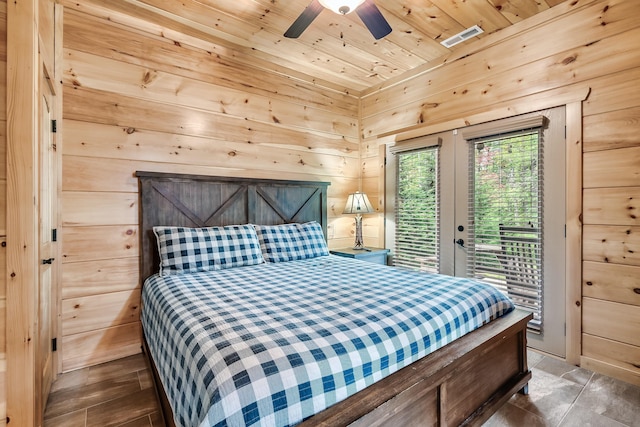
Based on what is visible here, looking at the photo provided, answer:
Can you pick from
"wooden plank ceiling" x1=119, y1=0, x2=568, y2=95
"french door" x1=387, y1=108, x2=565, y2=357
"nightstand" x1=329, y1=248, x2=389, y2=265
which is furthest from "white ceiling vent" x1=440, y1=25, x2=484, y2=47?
"nightstand" x1=329, y1=248, x2=389, y2=265

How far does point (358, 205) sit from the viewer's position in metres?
3.66

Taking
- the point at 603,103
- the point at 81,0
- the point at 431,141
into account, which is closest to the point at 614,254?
the point at 603,103

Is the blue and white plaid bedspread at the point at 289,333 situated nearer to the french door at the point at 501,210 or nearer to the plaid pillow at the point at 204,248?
the plaid pillow at the point at 204,248

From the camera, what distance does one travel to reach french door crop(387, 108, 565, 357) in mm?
2449

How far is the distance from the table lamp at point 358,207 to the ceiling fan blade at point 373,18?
6.00 ft

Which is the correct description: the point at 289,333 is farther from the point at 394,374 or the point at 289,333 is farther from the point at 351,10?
the point at 351,10

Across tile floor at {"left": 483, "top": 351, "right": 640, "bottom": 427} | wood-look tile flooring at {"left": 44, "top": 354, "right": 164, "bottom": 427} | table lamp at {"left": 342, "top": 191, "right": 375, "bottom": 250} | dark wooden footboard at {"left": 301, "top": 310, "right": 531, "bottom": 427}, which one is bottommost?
wood-look tile flooring at {"left": 44, "top": 354, "right": 164, "bottom": 427}

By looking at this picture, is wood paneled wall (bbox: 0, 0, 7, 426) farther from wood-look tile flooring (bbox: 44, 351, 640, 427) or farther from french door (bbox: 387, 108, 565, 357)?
french door (bbox: 387, 108, 565, 357)

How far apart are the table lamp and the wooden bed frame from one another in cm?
A: 41

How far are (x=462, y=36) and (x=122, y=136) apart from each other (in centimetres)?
307

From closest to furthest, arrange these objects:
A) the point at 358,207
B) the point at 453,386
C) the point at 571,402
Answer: the point at 453,386
the point at 571,402
the point at 358,207

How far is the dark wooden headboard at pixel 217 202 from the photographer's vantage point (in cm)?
259

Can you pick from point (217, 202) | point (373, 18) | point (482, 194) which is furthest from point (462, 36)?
point (217, 202)

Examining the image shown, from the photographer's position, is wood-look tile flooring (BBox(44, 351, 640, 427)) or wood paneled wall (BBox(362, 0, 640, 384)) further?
wood paneled wall (BBox(362, 0, 640, 384))
